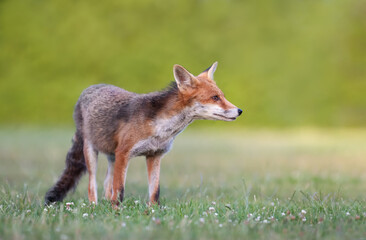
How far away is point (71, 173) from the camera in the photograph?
638 centimetres

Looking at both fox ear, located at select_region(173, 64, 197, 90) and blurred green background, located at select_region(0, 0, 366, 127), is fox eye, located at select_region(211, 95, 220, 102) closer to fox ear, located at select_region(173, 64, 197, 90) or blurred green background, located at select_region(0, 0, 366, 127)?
fox ear, located at select_region(173, 64, 197, 90)

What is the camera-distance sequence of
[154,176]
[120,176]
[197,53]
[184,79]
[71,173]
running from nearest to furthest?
[120,176], [184,79], [154,176], [71,173], [197,53]

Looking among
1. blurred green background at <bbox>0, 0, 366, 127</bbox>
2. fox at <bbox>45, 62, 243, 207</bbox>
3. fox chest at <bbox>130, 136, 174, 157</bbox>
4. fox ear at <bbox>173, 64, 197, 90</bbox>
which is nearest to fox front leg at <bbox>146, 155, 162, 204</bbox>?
fox at <bbox>45, 62, 243, 207</bbox>

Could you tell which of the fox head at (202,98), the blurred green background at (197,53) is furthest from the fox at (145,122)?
the blurred green background at (197,53)

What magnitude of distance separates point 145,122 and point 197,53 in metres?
23.6

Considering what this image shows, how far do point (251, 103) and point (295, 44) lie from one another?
4.97 meters

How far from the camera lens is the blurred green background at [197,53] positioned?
2539cm

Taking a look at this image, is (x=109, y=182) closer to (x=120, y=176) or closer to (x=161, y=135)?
(x=120, y=176)

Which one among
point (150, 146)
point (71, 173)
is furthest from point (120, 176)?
point (71, 173)

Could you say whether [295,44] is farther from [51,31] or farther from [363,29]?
[51,31]

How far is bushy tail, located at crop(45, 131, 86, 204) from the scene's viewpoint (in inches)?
237

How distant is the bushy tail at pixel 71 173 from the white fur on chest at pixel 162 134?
1.19 m

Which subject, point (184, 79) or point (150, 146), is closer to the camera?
point (150, 146)

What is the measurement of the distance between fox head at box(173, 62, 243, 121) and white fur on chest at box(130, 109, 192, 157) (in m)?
0.18
